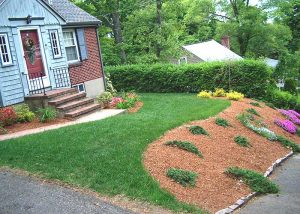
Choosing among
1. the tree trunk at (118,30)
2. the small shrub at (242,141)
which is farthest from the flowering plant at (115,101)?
the tree trunk at (118,30)

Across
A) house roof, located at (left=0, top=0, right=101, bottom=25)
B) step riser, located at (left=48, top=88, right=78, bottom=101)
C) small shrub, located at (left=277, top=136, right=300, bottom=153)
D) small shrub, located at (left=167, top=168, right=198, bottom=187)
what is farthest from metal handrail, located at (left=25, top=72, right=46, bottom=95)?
small shrub, located at (left=277, top=136, right=300, bottom=153)

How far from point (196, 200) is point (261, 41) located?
94.2 feet

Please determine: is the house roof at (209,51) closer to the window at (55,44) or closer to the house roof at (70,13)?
the house roof at (70,13)

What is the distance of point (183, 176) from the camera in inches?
330

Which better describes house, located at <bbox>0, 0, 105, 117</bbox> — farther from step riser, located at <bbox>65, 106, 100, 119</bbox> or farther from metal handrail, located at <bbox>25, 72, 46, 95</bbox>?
step riser, located at <bbox>65, 106, 100, 119</bbox>

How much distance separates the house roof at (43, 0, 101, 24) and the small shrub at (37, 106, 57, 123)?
210 inches

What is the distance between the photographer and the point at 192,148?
10312 millimetres

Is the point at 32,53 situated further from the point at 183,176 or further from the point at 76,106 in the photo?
the point at 183,176

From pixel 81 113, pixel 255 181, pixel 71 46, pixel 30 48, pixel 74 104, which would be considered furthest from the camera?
pixel 71 46

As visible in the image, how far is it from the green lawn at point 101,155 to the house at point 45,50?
370 cm

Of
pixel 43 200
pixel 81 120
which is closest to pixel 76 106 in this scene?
pixel 81 120

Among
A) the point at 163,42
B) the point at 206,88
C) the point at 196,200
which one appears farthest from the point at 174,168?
the point at 163,42

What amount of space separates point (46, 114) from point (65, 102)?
1.28 meters

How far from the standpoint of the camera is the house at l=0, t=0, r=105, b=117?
13.8 meters
